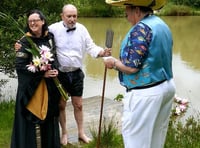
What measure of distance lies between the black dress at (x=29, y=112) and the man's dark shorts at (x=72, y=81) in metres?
0.31

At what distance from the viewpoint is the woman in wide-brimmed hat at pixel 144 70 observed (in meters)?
2.96

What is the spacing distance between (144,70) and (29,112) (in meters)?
1.56

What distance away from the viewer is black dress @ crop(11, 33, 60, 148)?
4.02 meters

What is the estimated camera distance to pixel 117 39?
59.0 ft

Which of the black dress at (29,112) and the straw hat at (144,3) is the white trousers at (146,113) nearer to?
the straw hat at (144,3)

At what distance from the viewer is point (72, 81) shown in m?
4.55

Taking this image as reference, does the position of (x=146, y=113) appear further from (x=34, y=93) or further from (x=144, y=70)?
(x=34, y=93)

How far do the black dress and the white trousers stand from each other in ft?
4.08

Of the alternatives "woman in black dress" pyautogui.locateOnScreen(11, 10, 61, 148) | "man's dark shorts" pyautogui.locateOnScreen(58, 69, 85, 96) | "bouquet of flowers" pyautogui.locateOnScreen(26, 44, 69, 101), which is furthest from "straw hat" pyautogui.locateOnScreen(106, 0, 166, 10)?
"man's dark shorts" pyautogui.locateOnScreen(58, 69, 85, 96)

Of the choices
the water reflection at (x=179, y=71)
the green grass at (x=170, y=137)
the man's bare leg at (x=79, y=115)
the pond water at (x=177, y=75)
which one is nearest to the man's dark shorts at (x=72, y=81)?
the man's bare leg at (x=79, y=115)

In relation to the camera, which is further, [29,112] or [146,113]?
[29,112]

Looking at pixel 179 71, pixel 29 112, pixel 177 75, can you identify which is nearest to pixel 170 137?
pixel 29 112

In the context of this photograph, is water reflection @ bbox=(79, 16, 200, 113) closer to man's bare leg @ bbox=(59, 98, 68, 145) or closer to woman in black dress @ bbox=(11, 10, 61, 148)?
man's bare leg @ bbox=(59, 98, 68, 145)

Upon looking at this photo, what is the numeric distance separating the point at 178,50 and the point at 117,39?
3.02 metres
